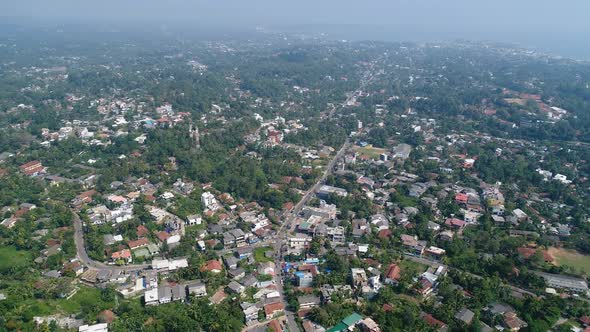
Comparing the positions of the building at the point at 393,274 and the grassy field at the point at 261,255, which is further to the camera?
the grassy field at the point at 261,255

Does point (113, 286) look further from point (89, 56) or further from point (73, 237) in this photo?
point (89, 56)

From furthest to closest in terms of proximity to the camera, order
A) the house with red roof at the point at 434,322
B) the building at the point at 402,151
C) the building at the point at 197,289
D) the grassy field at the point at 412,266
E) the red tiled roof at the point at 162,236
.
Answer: the building at the point at 402,151 < the red tiled roof at the point at 162,236 < the grassy field at the point at 412,266 < the building at the point at 197,289 < the house with red roof at the point at 434,322

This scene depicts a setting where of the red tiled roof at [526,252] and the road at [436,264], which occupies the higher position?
the red tiled roof at [526,252]

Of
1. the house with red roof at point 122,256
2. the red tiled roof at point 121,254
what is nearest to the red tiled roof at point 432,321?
the house with red roof at point 122,256

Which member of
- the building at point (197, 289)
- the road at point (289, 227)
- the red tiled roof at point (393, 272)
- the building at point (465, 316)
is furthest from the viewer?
the red tiled roof at point (393, 272)

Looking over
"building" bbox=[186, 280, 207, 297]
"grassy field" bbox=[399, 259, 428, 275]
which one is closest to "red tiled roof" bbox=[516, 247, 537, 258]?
"grassy field" bbox=[399, 259, 428, 275]

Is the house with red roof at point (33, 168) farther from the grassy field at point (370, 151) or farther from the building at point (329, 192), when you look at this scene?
the grassy field at point (370, 151)

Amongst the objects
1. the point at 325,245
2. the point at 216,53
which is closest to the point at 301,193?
the point at 325,245
